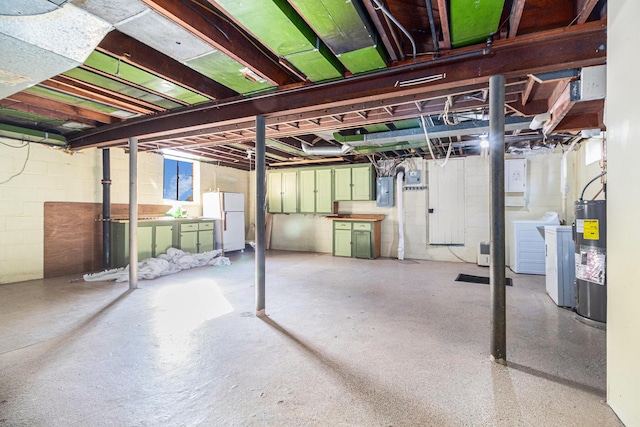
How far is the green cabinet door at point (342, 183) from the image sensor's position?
7.31m

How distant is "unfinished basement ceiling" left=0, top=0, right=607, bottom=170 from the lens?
6.07ft

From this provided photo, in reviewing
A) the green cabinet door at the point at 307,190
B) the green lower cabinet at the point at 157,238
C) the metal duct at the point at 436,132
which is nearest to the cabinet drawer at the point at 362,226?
the green cabinet door at the point at 307,190

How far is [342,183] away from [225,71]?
16.4ft

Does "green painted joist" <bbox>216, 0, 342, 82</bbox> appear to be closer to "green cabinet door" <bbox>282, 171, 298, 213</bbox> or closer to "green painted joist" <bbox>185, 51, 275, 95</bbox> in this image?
"green painted joist" <bbox>185, 51, 275, 95</bbox>

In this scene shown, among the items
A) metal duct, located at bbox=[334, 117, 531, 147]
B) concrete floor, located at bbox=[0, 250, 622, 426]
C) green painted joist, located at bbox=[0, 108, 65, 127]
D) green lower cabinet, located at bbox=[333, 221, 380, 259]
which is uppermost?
green painted joist, located at bbox=[0, 108, 65, 127]

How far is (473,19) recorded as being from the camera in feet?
6.35

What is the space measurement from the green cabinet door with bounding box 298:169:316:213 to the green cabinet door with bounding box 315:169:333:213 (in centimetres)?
12

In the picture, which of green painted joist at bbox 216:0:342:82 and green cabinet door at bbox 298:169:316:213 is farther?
green cabinet door at bbox 298:169:316:213

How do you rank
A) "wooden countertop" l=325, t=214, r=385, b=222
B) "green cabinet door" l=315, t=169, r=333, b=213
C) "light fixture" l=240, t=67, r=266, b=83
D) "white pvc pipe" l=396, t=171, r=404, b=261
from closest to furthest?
"light fixture" l=240, t=67, r=266, b=83 → "white pvc pipe" l=396, t=171, r=404, b=261 → "wooden countertop" l=325, t=214, r=385, b=222 → "green cabinet door" l=315, t=169, r=333, b=213

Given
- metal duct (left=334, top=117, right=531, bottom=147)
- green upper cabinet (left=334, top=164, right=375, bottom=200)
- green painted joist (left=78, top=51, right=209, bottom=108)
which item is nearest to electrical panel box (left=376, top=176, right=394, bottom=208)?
green upper cabinet (left=334, top=164, right=375, bottom=200)

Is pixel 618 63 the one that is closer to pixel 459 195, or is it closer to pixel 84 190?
pixel 459 195

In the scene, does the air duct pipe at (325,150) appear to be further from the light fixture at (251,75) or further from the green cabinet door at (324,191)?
the light fixture at (251,75)

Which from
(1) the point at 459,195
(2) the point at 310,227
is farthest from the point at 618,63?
(2) the point at 310,227

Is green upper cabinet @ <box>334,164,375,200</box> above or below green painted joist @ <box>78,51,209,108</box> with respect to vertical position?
below
